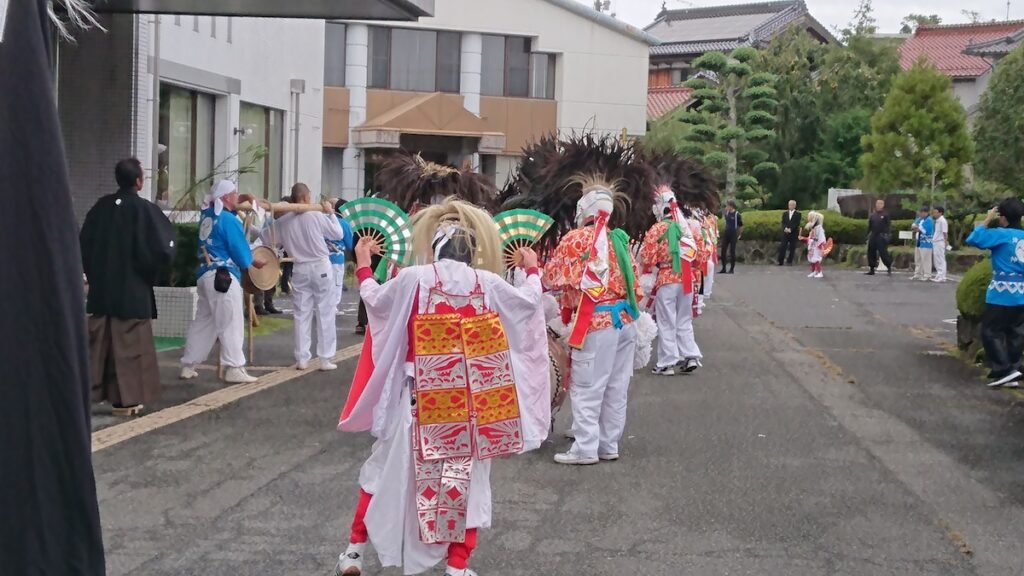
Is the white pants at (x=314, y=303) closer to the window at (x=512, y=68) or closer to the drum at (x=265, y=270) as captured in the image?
the drum at (x=265, y=270)

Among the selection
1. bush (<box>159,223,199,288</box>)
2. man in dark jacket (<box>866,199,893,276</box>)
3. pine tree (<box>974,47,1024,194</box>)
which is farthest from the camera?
pine tree (<box>974,47,1024,194</box>)

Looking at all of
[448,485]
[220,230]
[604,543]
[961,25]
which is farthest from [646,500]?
[961,25]

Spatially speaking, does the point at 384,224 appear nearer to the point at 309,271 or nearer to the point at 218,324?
the point at 218,324

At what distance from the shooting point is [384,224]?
6.30 meters

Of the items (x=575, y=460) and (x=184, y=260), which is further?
(x=184, y=260)

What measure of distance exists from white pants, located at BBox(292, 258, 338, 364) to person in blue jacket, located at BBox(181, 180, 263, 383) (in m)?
0.95

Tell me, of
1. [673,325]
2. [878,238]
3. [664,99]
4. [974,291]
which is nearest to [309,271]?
[673,325]

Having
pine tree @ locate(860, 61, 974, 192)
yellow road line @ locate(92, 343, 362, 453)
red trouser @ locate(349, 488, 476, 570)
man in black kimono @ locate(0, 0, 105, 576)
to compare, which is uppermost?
pine tree @ locate(860, 61, 974, 192)

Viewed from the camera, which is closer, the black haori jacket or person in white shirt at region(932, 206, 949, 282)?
the black haori jacket

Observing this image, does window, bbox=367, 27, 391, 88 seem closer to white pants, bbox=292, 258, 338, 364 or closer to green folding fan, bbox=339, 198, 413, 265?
white pants, bbox=292, 258, 338, 364

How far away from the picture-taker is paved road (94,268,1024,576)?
248 inches

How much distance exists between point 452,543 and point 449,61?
103 ft

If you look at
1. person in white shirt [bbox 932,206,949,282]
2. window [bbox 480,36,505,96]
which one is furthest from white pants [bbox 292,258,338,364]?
window [bbox 480,36,505,96]

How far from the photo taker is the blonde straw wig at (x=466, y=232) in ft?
19.4
